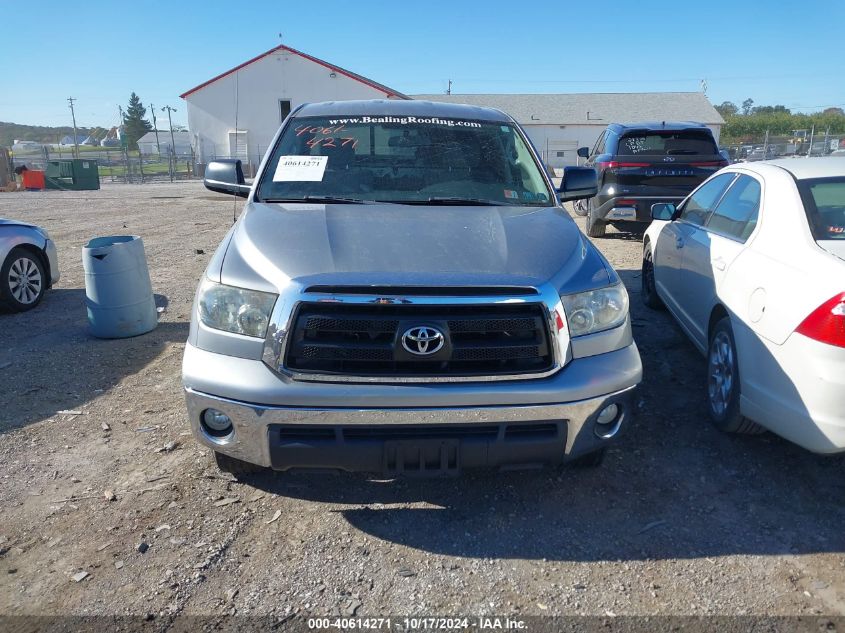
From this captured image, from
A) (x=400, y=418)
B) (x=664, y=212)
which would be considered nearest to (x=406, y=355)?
(x=400, y=418)

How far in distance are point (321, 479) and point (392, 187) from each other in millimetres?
1757

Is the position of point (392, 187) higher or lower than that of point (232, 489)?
higher

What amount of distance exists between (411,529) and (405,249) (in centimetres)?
129

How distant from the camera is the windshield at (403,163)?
387 centimetres

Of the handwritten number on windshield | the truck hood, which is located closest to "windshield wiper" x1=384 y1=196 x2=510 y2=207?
the truck hood

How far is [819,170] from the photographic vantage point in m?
3.85

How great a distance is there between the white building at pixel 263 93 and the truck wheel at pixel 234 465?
37.6 metres

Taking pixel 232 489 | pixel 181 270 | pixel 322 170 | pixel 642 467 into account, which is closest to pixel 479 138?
pixel 322 170

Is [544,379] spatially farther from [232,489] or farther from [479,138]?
[479,138]

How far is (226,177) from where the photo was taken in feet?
15.2

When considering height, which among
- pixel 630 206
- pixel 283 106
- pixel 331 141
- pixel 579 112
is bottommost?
pixel 630 206

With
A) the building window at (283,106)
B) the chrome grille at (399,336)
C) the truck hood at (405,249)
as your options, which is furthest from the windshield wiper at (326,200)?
the building window at (283,106)

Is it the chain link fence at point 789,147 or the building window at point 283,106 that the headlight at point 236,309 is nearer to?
the chain link fence at point 789,147

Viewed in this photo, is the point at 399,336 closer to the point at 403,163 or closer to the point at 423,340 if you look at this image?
the point at 423,340
